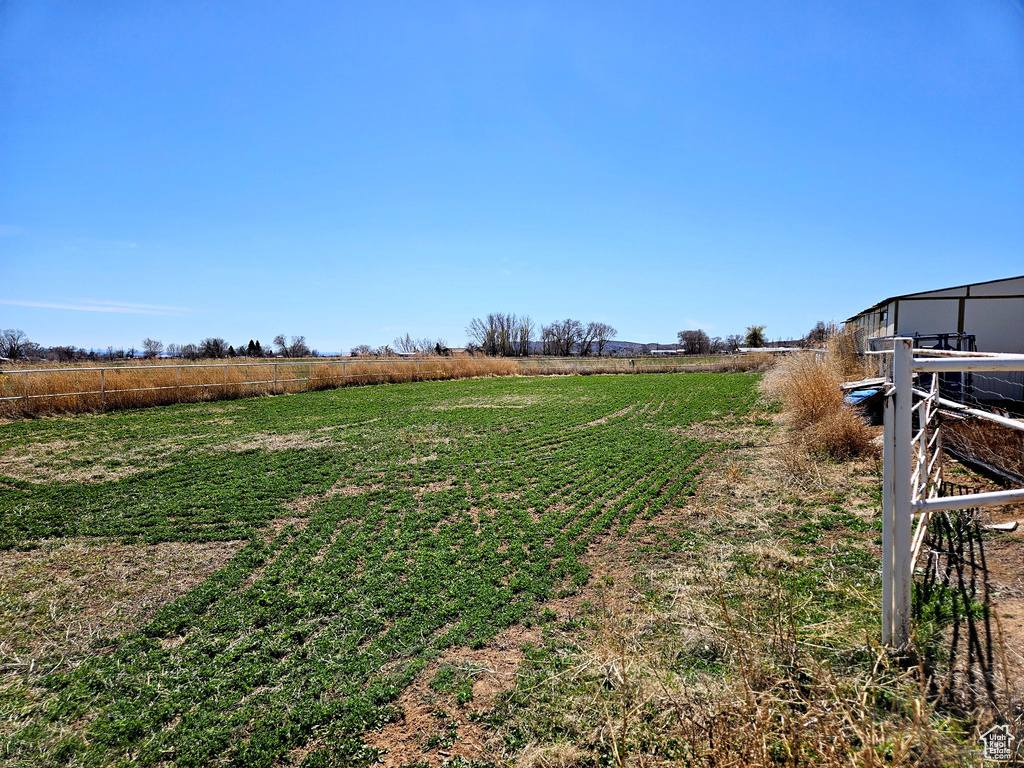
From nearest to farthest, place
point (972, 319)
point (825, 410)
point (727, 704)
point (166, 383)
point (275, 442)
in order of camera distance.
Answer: point (727, 704)
point (825, 410)
point (275, 442)
point (972, 319)
point (166, 383)

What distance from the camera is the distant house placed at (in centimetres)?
1225

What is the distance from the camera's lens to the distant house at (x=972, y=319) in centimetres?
1225

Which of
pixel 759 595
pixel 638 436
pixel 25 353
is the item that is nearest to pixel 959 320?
pixel 638 436

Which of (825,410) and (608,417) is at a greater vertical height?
(825,410)

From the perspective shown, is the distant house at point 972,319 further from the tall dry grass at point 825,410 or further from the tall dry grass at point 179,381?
the tall dry grass at point 179,381

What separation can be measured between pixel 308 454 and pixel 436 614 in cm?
596

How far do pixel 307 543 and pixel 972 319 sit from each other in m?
18.3

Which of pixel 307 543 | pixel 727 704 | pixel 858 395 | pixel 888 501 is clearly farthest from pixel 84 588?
pixel 858 395

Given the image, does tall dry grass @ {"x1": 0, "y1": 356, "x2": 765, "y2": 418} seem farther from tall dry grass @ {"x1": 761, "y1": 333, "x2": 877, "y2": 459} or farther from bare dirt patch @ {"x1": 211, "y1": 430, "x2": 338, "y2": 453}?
tall dry grass @ {"x1": 761, "y1": 333, "x2": 877, "y2": 459}

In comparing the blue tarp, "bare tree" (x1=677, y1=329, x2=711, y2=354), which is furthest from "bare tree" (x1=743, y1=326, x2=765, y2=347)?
the blue tarp

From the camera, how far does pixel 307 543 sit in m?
4.69

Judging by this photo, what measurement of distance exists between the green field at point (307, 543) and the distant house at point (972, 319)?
6662mm

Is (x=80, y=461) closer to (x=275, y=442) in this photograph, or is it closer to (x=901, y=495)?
(x=275, y=442)

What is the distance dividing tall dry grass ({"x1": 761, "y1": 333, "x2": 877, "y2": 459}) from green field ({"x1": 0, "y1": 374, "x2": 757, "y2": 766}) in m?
1.57
